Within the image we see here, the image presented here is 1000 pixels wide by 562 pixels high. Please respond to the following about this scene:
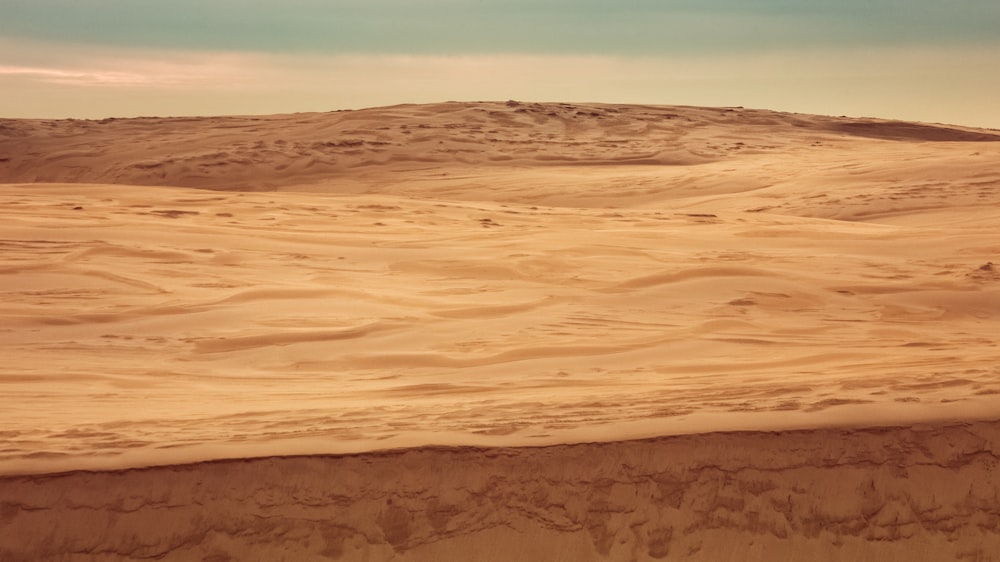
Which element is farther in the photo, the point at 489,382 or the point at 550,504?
the point at 489,382

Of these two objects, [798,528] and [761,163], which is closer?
[798,528]

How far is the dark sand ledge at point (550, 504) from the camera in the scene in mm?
2689

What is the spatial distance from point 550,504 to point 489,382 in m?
1.14

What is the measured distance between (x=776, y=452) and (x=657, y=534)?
1.45ft

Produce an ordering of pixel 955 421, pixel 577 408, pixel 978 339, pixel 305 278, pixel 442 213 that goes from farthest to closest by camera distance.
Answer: pixel 442 213
pixel 305 278
pixel 978 339
pixel 577 408
pixel 955 421

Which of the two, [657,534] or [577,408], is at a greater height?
[577,408]

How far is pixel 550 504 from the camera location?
9.16 feet

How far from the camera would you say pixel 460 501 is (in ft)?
9.10

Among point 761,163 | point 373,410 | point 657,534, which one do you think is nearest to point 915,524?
point 657,534

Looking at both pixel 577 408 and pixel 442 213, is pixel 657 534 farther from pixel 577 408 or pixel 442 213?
pixel 442 213

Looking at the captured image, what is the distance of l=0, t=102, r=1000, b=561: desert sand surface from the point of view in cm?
275

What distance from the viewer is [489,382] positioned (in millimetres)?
3893

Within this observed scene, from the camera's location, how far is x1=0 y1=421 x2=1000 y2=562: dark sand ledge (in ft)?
8.82

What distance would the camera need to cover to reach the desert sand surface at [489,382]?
2.75 m
